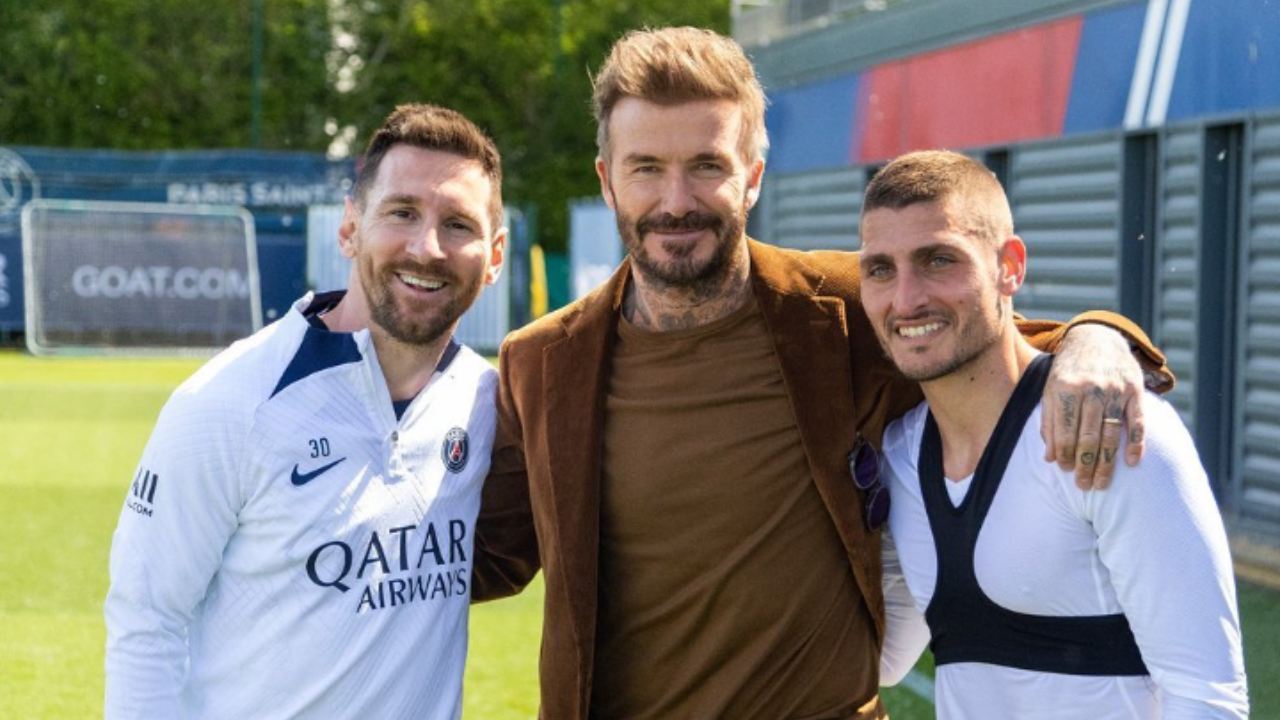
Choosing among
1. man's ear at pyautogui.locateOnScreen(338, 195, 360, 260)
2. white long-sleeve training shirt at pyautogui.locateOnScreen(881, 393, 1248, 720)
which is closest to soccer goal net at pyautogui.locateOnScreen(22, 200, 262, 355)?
man's ear at pyautogui.locateOnScreen(338, 195, 360, 260)

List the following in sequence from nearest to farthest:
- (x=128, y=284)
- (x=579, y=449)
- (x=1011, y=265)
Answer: (x=1011, y=265), (x=579, y=449), (x=128, y=284)

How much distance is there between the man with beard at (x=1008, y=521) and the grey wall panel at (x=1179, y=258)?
6.35m

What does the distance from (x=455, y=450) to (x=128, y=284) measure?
20.0m

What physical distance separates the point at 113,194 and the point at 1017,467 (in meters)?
23.4

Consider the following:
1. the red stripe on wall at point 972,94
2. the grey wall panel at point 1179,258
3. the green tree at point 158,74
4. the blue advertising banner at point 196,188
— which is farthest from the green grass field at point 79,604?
the green tree at point 158,74

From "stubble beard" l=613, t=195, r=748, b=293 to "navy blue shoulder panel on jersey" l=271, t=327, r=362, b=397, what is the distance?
568 mm

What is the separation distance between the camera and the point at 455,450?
345 cm

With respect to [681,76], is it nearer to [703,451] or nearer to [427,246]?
[427,246]

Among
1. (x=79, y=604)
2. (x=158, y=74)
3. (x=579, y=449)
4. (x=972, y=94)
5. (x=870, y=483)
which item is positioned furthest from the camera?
(x=158, y=74)

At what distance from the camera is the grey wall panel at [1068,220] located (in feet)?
33.0

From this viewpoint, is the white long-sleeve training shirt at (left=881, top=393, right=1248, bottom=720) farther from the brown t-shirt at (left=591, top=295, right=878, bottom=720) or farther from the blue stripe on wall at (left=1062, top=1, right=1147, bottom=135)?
the blue stripe on wall at (left=1062, top=1, right=1147, bottom=135)

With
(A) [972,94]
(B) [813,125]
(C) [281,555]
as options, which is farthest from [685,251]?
(B) [813,125]

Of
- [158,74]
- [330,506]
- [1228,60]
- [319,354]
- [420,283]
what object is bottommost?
[330,506]

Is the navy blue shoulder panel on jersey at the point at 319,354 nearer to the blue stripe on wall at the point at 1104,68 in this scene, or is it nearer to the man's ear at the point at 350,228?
the man's ear at the point at 350,228
